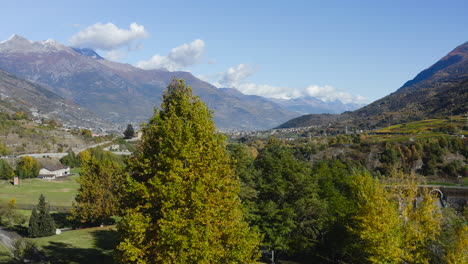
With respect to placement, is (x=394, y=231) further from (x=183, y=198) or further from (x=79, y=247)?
(x=79, y=247)

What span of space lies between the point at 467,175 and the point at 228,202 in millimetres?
80778

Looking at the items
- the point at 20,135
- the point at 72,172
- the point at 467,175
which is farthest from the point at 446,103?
the point at 20,135

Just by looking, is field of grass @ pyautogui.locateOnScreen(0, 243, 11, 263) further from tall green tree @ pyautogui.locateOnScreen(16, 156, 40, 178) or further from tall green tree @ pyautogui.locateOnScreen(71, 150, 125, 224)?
tall green tree @ pyautogui.locateOnScreen(16, 156, 40, 178)

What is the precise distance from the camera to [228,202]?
16500 mm

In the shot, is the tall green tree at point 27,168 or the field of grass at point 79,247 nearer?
the field of grass at point 79,247

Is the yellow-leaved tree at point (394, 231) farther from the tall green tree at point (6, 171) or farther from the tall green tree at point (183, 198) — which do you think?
the tall green tree at point (6, 171)

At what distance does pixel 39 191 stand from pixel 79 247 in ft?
211

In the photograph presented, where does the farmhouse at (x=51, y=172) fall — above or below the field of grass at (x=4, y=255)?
above

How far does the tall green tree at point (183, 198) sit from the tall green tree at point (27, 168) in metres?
110

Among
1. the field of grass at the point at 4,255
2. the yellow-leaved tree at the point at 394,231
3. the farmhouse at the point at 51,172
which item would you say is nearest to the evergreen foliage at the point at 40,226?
the field of grass at the point at 4,255

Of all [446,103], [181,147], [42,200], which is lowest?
[42,200]

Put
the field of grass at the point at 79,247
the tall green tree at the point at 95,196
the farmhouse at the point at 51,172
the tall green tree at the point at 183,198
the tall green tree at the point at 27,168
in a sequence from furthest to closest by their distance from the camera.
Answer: the farmhouse at the point at 51,172 < the tall green tree at the point at 27,168 < the tall green tree at the point at 95,196 < the field of grass at the point at 79,247 < the tall green tree at the point at 183,198

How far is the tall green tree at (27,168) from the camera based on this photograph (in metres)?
111

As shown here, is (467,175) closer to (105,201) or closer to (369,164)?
(369,164)
